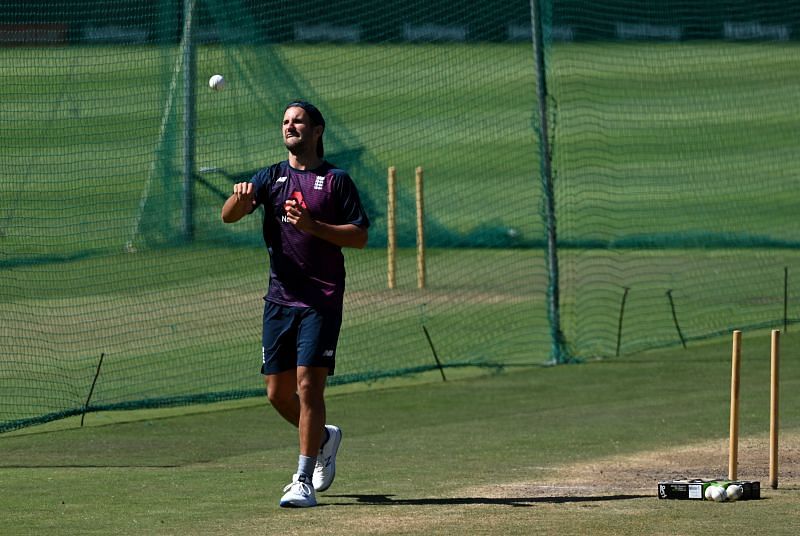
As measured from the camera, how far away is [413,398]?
45.0ft

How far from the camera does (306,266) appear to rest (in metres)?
9.02

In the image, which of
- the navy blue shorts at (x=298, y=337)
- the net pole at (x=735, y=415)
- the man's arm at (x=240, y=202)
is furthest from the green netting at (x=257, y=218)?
the net pole at (x=735, y=415)

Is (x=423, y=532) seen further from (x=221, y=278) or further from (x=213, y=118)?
(x=221, y=278)

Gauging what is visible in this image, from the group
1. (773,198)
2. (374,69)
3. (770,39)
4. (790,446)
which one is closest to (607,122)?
(773,198)

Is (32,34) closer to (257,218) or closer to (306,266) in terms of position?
(306,266)

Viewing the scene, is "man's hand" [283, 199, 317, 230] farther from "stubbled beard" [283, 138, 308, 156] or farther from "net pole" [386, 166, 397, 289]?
"net pole" [386, 166, 397, 289]

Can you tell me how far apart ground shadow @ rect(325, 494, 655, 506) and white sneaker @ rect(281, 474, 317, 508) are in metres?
0.22

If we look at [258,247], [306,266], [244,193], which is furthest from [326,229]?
[258,247]

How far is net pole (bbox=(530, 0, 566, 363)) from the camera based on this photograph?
1576 centimetres

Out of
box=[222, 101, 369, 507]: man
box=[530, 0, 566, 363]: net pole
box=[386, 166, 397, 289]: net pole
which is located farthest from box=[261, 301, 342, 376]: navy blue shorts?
box=[386, 166, 397, 289]: net pole

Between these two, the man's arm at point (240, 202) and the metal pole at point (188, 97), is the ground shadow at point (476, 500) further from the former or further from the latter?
the metal pole at point (188, 97)

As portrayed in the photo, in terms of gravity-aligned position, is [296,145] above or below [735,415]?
above

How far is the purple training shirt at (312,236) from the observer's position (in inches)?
354

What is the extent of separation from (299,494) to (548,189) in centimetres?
764
